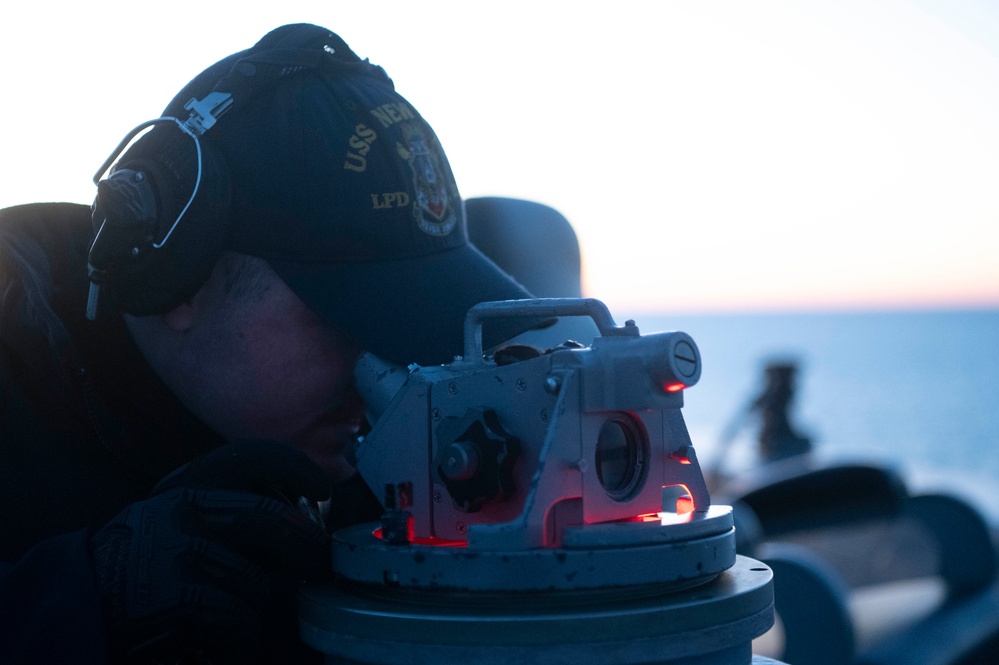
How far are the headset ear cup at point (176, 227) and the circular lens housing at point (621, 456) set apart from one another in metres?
0.73

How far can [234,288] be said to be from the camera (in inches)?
66.1

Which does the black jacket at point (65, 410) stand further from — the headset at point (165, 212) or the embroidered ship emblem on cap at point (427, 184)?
the embroidered ship emblem on cap at point (427, 184)

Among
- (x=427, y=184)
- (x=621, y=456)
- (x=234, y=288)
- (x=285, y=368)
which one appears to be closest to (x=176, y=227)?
(x=234, y=288)

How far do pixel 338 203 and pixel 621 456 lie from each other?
0.67 meters

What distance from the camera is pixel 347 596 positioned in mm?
1183

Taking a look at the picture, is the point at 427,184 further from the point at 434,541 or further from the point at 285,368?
the point at 434,541

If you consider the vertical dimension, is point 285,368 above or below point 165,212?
below

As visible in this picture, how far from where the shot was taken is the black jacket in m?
1.64

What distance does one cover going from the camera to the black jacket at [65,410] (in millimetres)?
1640

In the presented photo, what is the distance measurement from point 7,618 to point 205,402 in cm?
54

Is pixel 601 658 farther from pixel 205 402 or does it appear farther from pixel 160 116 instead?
pixel 160 116

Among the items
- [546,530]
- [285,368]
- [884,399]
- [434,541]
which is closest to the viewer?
[546,530]

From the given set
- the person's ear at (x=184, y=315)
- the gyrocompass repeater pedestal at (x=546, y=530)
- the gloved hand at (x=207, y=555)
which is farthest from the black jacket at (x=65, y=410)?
the gyrocompass repeater pedestal at (x=546, y=530)

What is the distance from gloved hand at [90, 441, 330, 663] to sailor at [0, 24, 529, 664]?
199 millimetres
